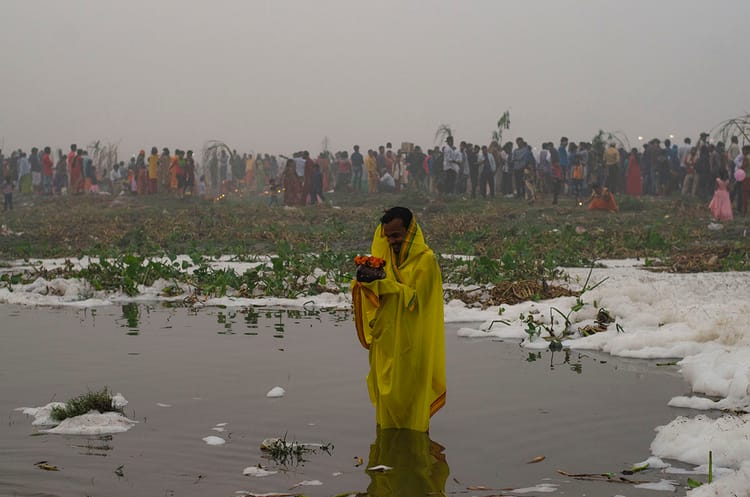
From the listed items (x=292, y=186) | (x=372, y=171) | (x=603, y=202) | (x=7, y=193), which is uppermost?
(x=372, y=171)

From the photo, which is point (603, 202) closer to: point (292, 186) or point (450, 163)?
point (450, 163)

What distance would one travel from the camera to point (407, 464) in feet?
18.4

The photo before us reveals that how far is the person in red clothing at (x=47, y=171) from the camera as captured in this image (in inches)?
1459

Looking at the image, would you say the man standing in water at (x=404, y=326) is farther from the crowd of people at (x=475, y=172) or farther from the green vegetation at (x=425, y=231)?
the crowd of people at (x=475, y=172)

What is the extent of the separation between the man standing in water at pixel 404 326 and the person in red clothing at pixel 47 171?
1302 inches

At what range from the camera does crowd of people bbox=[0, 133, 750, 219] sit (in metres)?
29.6

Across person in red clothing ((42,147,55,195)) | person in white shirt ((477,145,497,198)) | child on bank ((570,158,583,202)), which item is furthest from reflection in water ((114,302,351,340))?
person in red clothing ((42,147,55,195))

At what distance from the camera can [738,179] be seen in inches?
985

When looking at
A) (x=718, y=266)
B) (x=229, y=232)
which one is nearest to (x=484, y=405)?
(x=718, y=266)

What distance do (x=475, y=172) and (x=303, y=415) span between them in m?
25.0

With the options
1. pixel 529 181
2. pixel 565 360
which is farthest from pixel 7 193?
pixel 565 360

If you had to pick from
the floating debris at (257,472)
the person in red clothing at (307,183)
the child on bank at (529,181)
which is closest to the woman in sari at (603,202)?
the child on bank at (529,181)

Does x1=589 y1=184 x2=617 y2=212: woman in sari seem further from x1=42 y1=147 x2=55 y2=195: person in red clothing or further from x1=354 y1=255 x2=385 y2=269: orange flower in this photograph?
x1=354 y1=255 x2=385 y2=269: orange flower

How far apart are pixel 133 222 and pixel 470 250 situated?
38.0ft
